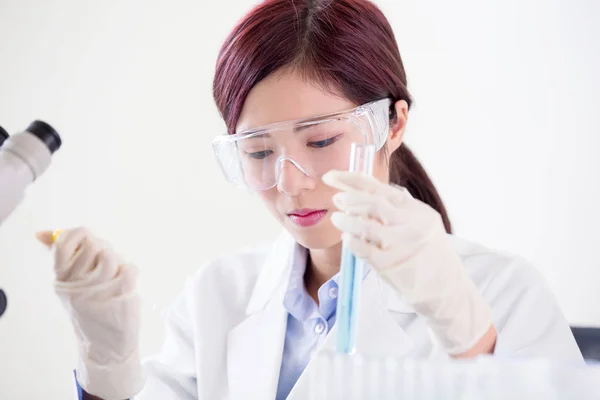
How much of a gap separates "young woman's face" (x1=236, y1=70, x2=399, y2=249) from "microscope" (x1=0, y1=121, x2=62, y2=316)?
0.47 meters

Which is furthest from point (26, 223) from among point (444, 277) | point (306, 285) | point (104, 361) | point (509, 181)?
point (444, 277)

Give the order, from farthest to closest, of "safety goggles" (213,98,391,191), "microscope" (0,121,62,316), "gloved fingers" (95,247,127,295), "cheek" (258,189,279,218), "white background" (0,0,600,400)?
"white background" (0,0,600,400), "cheek" (258,189,279,218), "safety goggles" (213,98,391,191), "gloved fingers" (95,247,127,295), "microscope" (0,121,62,316)

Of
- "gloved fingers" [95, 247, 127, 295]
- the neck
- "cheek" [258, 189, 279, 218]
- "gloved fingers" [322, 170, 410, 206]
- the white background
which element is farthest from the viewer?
the white background

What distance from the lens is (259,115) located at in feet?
3.96

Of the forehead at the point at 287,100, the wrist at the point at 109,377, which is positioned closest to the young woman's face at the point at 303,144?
the forehead at the point at 287,100

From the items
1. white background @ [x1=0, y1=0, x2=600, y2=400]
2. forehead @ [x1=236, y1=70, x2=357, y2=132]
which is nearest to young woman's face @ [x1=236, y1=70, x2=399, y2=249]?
forehead @ [x1=236, y1=70, x2=357, y2=132]

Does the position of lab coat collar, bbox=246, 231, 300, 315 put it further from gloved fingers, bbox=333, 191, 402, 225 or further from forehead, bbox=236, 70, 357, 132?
gloved fingers, bbox=333, 191, 402, 225

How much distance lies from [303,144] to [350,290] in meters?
0.38

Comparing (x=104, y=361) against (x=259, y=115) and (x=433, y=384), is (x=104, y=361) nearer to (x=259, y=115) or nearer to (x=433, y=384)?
(x=259, y=115)

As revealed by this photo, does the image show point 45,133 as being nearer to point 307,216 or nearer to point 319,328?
point 307,216

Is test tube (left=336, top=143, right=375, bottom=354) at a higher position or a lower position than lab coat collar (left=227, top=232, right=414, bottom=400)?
higher

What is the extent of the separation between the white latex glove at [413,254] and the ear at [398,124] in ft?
1.28

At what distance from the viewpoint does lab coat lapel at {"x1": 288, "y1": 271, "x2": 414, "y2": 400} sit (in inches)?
48.7

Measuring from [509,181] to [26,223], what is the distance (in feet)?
5.20
